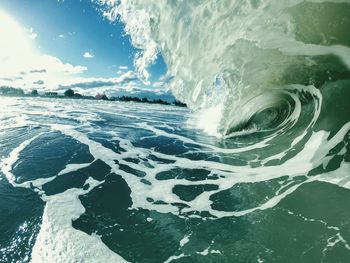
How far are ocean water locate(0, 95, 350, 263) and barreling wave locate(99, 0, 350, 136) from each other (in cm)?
116

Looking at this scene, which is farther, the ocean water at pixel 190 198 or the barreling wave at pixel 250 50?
the barreling wave at pixel 250 50

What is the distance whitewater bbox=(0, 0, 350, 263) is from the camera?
19.4ft

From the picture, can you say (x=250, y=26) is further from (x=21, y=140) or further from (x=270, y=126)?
(x=21, y=140)

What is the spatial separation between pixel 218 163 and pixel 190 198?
3260 mm

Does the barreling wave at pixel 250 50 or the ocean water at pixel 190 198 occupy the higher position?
the barreling wave at pixel 250 50

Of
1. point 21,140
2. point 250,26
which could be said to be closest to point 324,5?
point 250,26

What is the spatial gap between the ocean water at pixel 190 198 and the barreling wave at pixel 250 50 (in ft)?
3.81

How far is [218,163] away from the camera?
442 inches

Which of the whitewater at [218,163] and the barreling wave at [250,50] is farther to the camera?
the barreling wave at [250,50]

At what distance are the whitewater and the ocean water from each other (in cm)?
4

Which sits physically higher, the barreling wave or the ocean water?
the barreling wave

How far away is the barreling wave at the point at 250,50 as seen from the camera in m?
10.3

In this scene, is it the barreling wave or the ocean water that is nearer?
the ocean water

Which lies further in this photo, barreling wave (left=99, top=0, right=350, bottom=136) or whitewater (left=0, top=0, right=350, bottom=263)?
barreling wave (left=99, top=0, right=350, bottom=136)
